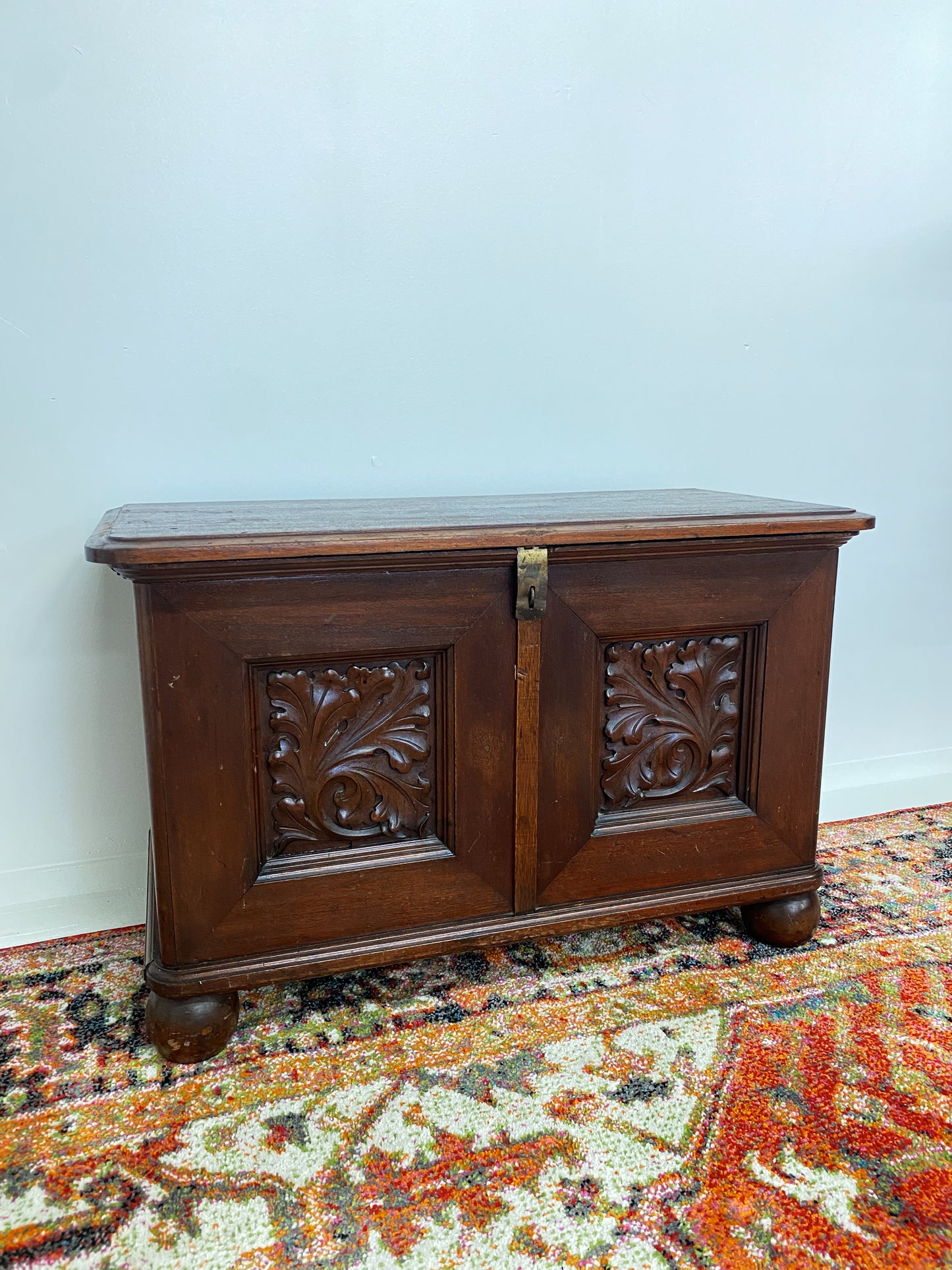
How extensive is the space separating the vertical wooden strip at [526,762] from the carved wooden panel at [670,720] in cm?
11

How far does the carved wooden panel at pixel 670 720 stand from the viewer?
1215 mm

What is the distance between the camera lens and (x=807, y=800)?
1.32 m

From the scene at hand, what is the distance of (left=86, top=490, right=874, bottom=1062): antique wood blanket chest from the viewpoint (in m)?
1.04

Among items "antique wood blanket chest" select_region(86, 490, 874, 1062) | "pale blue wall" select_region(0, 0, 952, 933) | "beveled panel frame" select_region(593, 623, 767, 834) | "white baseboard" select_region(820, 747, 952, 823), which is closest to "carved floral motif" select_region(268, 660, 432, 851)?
"antique wood blanket chest" select_region(86, 490, 874, 1062)

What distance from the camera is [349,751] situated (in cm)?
112

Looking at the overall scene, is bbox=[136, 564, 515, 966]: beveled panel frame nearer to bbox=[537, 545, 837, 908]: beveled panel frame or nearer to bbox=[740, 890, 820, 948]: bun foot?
bbox=[537, 545, 837, 908]: beveled panel frame

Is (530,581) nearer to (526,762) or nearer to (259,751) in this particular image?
(526,762)

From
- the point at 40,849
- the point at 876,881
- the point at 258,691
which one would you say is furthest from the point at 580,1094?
the point at 40,849

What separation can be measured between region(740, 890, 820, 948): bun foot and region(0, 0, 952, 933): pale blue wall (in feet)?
2.55

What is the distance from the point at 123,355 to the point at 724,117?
3.65 ft

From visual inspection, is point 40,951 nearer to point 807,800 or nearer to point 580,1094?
point 580,1094

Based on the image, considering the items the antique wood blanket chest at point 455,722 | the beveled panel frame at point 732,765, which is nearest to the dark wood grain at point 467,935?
the antique wood blanket chest at point 455,722

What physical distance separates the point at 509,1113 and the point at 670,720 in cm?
54

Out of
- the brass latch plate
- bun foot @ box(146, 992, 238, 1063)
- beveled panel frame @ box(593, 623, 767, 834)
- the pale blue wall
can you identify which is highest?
the pale blue wall
